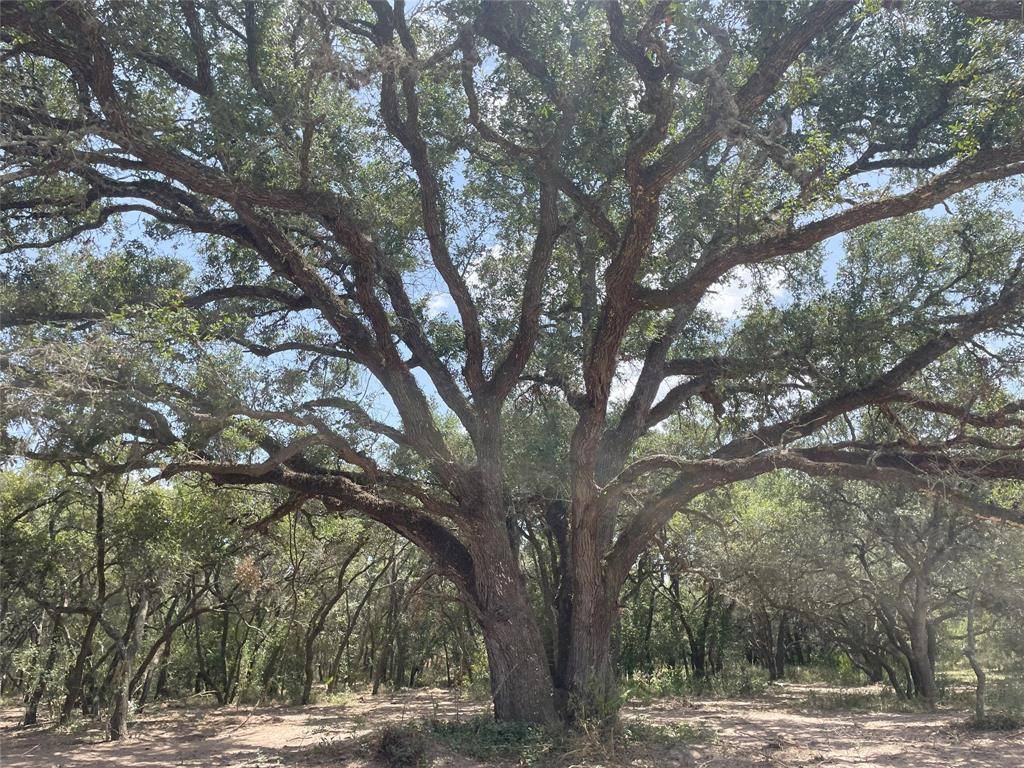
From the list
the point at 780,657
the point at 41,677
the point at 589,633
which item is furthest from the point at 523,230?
the point at 780,657

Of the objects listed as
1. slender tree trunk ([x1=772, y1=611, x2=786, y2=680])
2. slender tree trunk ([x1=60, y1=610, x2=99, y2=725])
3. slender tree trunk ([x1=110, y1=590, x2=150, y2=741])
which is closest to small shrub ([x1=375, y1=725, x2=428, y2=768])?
slender tree trunk ([x1=110, y1=590, x2=150, y2=741])

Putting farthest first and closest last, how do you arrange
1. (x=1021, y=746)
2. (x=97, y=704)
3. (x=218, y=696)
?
(x=218, y=696), (x=97, y=704), (x=1021, y=746)

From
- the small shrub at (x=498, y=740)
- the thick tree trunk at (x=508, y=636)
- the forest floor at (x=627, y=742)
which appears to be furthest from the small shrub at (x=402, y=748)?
the thick tree trunk at (x=508, y=636)

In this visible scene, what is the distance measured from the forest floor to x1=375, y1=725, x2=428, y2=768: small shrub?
0.12 meters

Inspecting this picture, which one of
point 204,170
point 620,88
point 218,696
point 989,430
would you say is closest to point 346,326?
point 204,170

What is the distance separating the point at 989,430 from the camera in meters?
9.07

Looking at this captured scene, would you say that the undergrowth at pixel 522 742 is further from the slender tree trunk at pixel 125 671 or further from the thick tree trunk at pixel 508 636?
the slender tree trunk at pixel 125 671

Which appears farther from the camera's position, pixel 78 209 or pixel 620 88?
pixel 78 209

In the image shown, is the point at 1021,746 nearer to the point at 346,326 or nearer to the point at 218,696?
the point at 346,326

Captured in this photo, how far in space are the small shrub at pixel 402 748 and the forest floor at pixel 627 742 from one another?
0.39ft

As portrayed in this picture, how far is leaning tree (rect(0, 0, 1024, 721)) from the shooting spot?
6.55 meters

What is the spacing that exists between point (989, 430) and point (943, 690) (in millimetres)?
9212

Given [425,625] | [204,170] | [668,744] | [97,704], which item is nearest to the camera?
[204,170]

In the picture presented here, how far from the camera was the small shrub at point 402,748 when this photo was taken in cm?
702
